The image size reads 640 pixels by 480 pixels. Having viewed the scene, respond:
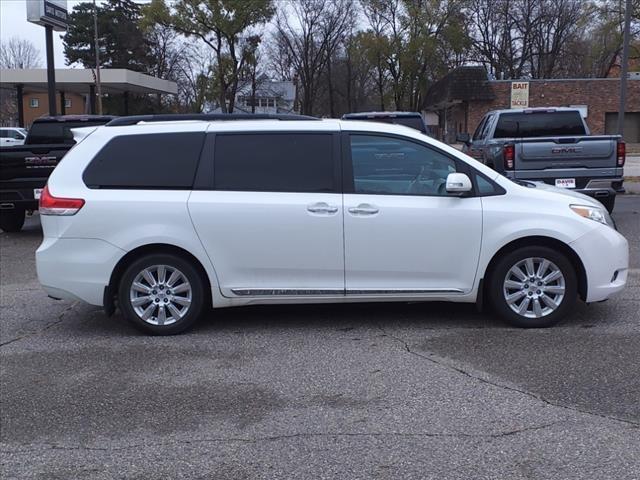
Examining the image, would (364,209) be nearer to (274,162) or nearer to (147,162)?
(274,162)

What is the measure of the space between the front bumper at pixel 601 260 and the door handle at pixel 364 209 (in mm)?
1678

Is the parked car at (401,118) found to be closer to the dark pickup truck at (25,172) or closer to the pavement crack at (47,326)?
the dark pickup truck at (25,172)

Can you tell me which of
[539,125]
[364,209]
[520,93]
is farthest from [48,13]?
[364,209]

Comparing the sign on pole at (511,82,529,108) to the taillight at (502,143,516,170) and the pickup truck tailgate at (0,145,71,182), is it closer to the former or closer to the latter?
the taillight at (502,143,516,170)

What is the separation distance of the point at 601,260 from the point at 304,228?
2.51 meters

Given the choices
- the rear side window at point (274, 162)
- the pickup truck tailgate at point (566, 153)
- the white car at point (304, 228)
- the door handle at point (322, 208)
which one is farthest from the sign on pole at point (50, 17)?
the door handle at point (322, 208)

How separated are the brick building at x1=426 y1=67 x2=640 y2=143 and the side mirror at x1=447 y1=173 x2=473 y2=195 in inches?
1341

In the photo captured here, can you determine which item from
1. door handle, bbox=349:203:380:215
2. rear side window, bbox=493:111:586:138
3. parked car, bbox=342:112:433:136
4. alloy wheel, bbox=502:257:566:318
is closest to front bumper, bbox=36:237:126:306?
door handle, bbox=349:203:380:215

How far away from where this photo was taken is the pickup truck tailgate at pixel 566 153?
441 inches

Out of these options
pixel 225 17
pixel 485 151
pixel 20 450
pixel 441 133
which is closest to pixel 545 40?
pixel 441 133

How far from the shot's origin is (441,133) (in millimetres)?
51594

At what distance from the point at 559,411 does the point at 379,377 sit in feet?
4.07

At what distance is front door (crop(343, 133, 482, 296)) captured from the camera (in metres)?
5.89

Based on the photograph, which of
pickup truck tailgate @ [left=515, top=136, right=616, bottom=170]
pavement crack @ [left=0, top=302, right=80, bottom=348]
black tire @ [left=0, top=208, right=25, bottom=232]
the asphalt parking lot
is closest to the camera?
the asphalt parking lot
